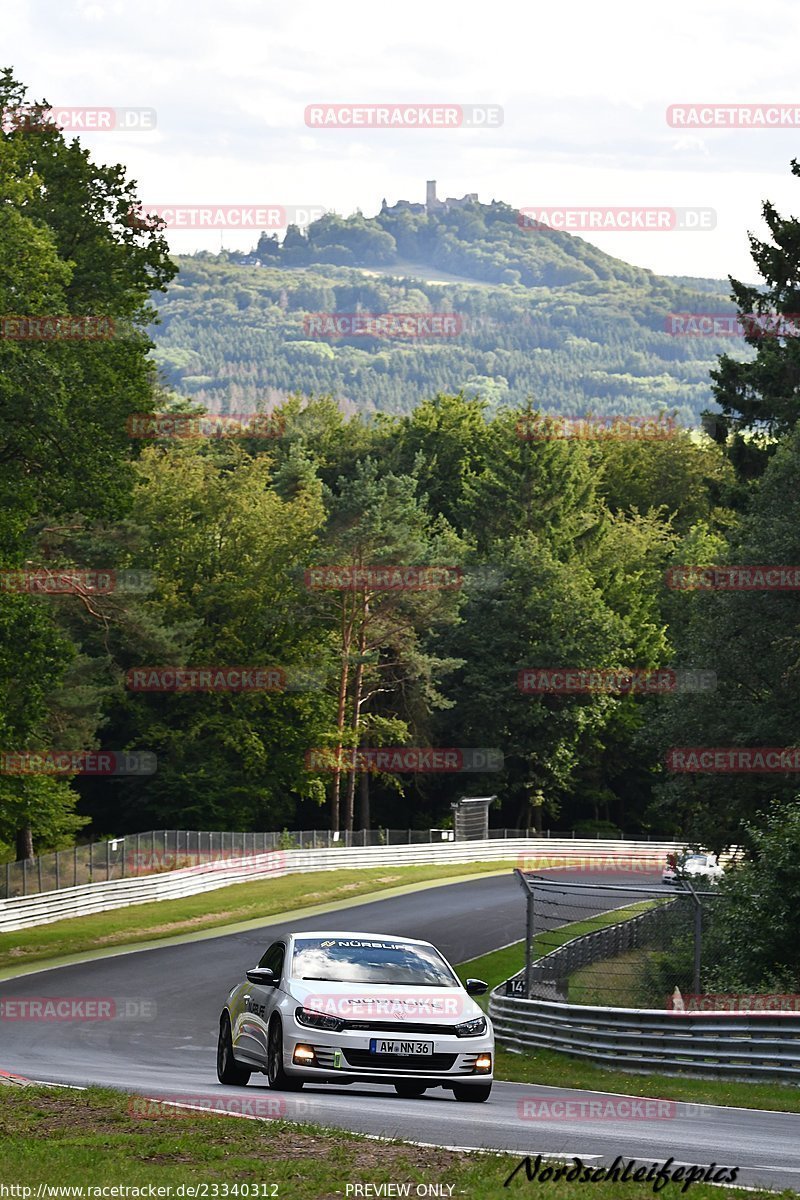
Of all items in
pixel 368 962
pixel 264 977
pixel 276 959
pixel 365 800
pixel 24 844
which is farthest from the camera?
pixel 365 800

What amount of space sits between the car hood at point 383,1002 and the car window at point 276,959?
51 centimetres

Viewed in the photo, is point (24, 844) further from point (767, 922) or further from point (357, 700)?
point (767, 922)

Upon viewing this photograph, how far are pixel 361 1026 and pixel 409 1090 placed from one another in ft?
4.73

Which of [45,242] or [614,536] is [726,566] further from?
[614,536]

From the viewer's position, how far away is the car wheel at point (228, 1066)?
15.8m

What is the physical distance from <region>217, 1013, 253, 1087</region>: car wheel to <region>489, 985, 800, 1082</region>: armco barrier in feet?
17.6

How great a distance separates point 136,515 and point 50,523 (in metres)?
20.5

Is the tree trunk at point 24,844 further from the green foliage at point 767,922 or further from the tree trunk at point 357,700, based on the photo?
the green foliage at point 767,922


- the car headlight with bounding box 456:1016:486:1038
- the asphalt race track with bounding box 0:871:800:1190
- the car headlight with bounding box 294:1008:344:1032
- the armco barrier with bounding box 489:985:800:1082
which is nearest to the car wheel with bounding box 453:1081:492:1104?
the asphalt race track with bounding box 0:871:800:1190

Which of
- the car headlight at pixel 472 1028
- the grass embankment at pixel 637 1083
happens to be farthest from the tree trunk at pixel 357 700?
the car headlight at pixel 472 1028

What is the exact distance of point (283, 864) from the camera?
2339 inches

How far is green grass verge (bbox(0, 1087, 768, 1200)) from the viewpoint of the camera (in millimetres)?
8938

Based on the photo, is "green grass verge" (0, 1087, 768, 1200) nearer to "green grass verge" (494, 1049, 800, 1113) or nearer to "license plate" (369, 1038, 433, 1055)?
"license plate" (369, 1038, 433, 1055)

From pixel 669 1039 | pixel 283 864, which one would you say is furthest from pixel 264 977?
pixel 283 864
